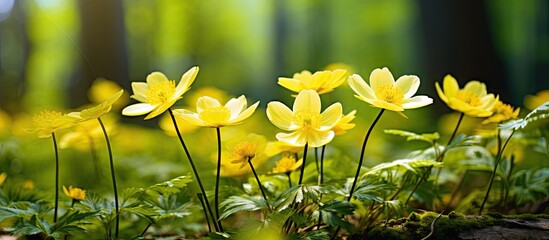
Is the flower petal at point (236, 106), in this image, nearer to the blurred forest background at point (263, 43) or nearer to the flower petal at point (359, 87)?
the flower petal at point (359, 87)

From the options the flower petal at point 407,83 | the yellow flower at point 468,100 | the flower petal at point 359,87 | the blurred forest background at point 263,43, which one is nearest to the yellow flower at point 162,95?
the flower petal at point 359,87

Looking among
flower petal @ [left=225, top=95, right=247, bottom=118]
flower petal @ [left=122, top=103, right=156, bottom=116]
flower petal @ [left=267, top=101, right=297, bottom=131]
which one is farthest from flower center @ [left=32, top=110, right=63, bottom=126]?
flower petal @ [left=267, top=101, right=297, bottom=131]

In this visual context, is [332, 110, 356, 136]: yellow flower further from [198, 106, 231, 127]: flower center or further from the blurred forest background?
the blurred forest background

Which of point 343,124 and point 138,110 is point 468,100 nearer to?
point 343,124

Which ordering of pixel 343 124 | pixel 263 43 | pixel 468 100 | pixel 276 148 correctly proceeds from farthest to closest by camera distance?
pixel 263 43
pixel 468 100
pixel 276 148
pixel 343 124

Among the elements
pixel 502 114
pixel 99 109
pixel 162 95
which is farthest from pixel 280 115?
pixel 502 114

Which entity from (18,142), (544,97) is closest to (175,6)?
(18,142)
